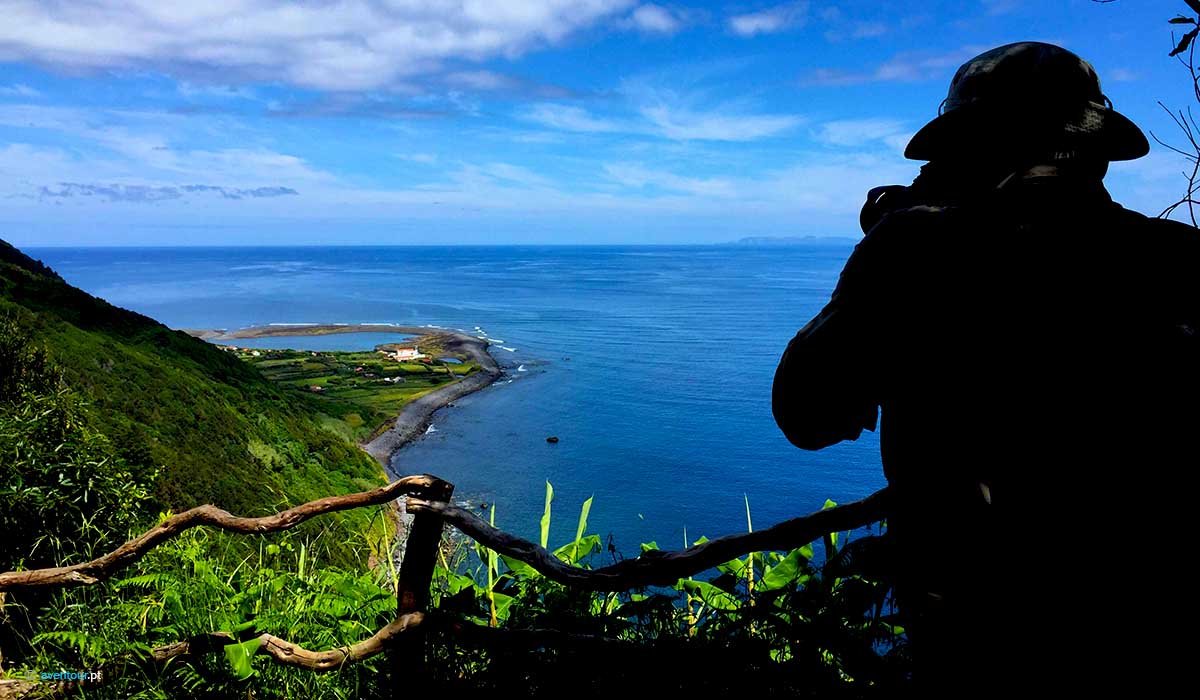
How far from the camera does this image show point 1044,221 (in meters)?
1.56

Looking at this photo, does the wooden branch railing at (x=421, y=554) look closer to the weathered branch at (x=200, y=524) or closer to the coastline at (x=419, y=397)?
the weathered branch at (x=200, y=524)

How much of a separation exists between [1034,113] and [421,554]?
2498 millimetres

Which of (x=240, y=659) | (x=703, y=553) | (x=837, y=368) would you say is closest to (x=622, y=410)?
(x=240, y=659)

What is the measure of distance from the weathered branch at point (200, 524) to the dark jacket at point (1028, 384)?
1.79 metres

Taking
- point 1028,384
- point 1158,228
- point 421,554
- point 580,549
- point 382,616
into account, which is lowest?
point 382,616

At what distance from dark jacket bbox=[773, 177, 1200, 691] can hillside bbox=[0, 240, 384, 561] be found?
2008cm

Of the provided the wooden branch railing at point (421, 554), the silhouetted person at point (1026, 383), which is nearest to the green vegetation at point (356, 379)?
the wooden branch railing at point (421, 554)

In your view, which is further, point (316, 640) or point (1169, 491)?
point (316, 640)

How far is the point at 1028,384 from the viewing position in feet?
5.11

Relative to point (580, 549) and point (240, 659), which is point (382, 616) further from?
point (580, 549)

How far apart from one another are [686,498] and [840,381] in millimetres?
41500

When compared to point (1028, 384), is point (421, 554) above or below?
below

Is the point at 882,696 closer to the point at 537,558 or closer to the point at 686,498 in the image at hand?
the point at 537,558

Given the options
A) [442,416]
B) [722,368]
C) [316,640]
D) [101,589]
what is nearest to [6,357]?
[101,589]
